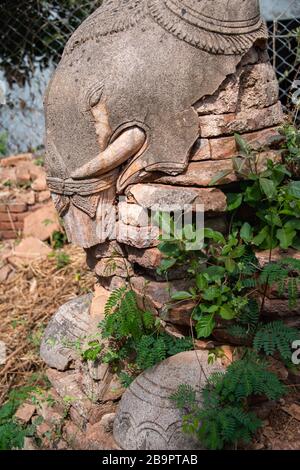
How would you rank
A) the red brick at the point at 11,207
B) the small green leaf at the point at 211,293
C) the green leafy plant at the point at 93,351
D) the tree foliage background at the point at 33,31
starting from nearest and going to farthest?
1. the small green leaf at the point at 211,293
2. the green leafy plant at the point at 93,351
3. the red brick at the point at 11,207
4. the tree foliage background at the point at 33,31

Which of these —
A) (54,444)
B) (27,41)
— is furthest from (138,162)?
(27,41)

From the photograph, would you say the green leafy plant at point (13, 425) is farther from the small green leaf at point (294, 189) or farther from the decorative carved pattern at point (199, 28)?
the decorative carved pattern at point (199, 28)

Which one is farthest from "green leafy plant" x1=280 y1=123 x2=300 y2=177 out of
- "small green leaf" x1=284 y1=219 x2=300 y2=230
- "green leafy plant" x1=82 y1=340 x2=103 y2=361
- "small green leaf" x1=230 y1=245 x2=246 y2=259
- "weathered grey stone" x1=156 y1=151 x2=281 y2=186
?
"green leafy plant" x1=82 y1=340 x2=103 y2=361

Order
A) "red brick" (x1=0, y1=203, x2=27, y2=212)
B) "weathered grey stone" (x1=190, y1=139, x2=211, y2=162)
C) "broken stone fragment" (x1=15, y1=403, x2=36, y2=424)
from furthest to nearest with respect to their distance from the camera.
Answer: "red brick" (x1=0, y1=203, x2=27, y2=212) < "broken stone fragment" (x1=15, y1=403, x2=36, y2=424) < "weathered grey stone" (x1=190, y1=139, x2=211, y2=162)

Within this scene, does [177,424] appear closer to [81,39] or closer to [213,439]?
[213,439]

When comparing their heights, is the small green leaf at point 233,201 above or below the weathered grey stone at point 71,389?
above

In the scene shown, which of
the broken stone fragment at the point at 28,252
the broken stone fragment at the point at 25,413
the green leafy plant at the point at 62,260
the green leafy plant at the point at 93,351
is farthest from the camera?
the broken stone fragment at the point at 28,252

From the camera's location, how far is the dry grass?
3.38 meters

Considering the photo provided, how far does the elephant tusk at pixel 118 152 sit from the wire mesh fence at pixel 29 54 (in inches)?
137

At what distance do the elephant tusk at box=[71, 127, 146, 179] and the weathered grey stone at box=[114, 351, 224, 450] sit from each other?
91cm

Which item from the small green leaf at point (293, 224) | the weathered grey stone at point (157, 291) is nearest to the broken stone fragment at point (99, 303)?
the weathered grey stone at point (157, 291)

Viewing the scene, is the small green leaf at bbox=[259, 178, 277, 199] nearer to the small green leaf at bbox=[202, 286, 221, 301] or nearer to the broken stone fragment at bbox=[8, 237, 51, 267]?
the small green leaf at bbox=[202, 286, 221, 301]

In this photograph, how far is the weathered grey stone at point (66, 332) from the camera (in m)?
2.94

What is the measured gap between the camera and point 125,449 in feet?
7.41
